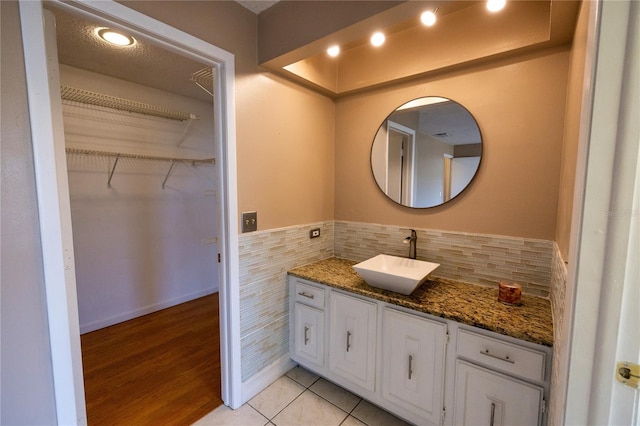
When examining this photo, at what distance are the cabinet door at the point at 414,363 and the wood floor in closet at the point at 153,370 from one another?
115 cm

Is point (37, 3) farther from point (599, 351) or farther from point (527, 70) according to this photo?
point (527, 70)

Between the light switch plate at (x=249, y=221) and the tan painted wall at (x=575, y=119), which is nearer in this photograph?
the tan painted wall at (x=575, y=119)

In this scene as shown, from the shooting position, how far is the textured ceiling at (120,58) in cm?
175

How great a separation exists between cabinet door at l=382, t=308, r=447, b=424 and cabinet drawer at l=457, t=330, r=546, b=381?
109 millimetres

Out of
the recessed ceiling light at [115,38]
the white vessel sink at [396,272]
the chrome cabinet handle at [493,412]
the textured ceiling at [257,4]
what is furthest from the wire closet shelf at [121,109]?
the chrome cabinet handle at [493,412]

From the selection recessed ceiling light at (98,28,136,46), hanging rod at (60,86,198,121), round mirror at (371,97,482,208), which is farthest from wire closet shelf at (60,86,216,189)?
round mirror at (371,97,482,208)

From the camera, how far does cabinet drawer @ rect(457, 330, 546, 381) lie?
1.16 metres

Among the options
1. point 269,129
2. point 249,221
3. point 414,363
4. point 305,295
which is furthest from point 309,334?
point 269,129

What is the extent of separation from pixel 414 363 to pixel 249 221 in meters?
1.28

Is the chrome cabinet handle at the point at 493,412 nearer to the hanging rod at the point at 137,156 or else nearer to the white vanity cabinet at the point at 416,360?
the white vanity cabinet at the point at 416,360

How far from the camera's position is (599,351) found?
60cm

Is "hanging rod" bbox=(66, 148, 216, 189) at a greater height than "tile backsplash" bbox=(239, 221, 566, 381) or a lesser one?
greater

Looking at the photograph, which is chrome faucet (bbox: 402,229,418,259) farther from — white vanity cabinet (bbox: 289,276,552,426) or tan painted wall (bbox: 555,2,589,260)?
tan painted wall (bbox: 555,2,589,260)

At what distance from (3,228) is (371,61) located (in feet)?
7.27
